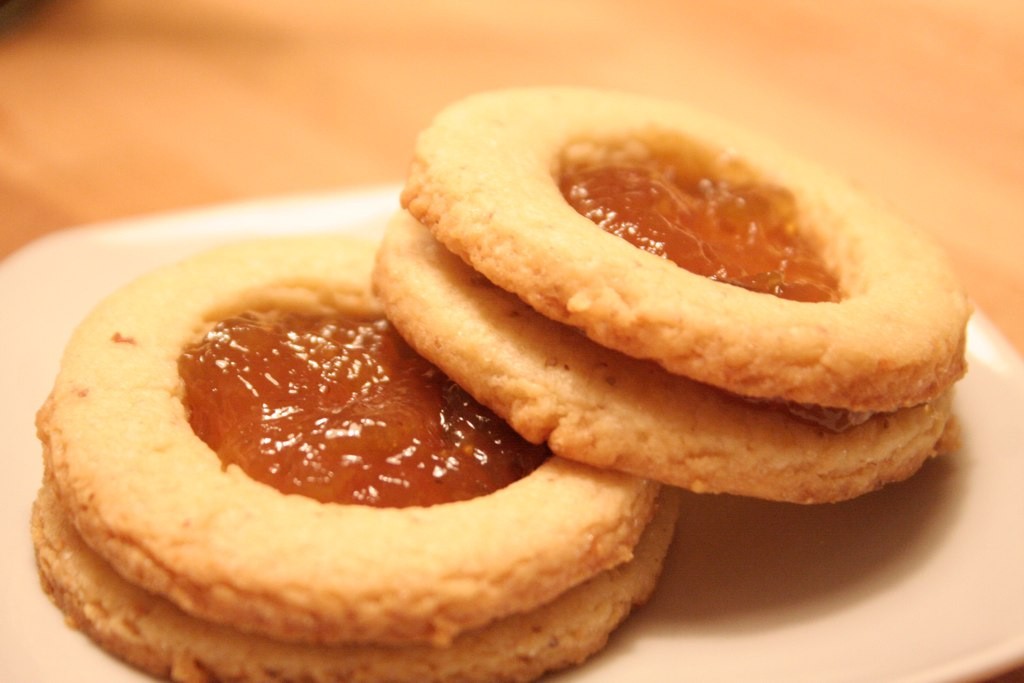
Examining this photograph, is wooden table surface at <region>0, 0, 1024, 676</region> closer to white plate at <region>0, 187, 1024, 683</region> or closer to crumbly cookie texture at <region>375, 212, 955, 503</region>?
white plate at <region>0, 187, 1024, 683</region>

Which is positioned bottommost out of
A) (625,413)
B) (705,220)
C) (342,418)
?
(342,418)

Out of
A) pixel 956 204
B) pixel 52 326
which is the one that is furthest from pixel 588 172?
pixel 956 204

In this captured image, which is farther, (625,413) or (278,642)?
(625,413)

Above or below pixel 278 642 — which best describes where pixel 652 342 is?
above

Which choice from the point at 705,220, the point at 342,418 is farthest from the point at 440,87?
the point at 342,418

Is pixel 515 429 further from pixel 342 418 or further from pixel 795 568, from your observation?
pixel 795 568
